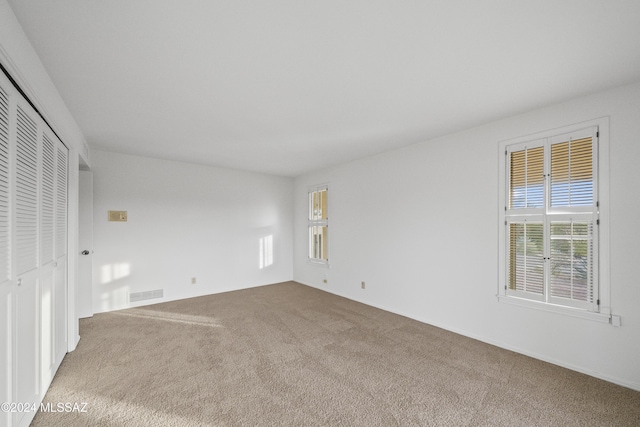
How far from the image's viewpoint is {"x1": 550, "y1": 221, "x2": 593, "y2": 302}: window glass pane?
253cm

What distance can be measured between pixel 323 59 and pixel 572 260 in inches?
115

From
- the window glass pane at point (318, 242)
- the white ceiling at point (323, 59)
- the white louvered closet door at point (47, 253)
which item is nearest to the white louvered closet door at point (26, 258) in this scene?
the white louvered closet door at point (47, 253)

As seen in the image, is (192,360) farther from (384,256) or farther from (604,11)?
(604,11)

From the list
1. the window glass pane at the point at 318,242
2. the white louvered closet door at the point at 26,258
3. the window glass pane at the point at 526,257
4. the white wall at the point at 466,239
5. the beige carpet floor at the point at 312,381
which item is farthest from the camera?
the window glass pane at the point at 318,242

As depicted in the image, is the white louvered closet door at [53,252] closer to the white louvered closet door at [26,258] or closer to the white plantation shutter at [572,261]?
the white louvered closet door at [26,258]

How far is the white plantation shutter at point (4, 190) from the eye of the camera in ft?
4.87

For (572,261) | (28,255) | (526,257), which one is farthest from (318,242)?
(28,255)

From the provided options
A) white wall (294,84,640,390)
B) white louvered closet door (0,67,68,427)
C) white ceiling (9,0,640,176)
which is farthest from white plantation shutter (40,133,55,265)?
white wall (294,84,640,390)

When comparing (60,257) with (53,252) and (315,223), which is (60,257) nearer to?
(53,252)

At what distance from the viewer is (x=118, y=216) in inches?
173

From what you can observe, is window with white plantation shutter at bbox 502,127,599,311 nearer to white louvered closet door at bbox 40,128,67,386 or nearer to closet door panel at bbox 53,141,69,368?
white louvered closet door at bbox 40,128,67,386

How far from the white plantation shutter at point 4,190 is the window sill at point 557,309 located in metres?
4.13

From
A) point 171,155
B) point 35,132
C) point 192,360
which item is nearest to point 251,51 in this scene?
point 35,132

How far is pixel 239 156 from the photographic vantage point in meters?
4.62
